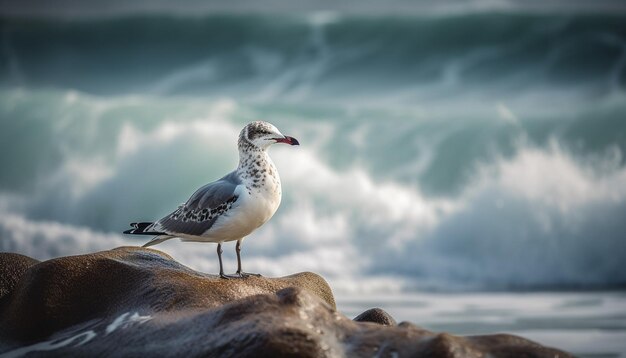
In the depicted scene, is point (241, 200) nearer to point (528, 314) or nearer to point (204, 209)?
point (204, 209)

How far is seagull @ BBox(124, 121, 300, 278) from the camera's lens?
19.8 ft

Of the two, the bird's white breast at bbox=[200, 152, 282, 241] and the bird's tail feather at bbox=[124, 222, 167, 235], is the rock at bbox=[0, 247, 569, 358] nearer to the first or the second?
the bird's tail feather at bbox=[124, 222, 167, 235]

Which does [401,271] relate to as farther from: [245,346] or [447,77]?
[245,346]

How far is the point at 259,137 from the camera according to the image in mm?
6215

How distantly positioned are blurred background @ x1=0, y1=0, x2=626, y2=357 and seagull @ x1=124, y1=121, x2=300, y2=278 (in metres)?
3.94

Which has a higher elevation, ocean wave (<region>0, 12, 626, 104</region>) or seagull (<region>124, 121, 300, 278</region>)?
ocean wave (<region>0, 12, 626, 104</region>)

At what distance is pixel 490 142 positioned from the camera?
64.2ft

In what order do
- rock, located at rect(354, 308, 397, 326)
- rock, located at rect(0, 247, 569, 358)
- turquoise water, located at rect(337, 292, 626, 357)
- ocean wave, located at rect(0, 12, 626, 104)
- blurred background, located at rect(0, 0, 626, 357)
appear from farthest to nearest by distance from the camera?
ocean wave, located at rect(0, 12, 626, 104), blurred background, located at rect(0, 0, 626, 357), turquoise water, located at rect(337, 292, 626, 357), rock, located at rect(354, 308, 397, 326), rock, located at rect(0, 247, 569, 358)

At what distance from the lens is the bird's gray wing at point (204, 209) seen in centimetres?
610

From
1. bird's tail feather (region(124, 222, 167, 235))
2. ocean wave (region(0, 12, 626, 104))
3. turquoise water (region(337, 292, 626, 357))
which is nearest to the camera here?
bird's tail feather (region(124, 222, 167, 235))

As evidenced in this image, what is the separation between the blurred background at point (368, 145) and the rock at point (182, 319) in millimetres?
4526

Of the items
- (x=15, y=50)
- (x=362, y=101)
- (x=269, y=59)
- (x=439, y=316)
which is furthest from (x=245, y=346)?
(x=15, y=50)

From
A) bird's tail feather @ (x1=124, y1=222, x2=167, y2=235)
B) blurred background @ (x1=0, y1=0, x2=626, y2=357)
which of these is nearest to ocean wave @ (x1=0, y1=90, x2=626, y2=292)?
blurred background @ (x1=0, y1=0, x2=626, y2=357)

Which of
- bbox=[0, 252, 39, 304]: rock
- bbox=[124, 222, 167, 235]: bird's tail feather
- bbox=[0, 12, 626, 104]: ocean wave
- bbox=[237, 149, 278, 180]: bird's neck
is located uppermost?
bbox=[0, 12, 626, 104]: ocean wave
